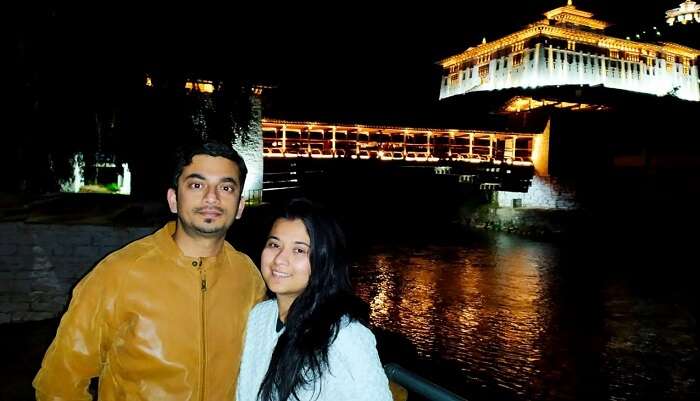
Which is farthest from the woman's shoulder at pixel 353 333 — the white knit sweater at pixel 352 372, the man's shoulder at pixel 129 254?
the man's shoulder at pixel 129 254

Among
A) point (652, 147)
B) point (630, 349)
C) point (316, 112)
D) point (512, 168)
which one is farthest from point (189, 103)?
point (652, 147)

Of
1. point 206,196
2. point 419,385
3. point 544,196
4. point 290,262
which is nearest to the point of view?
point 290,262

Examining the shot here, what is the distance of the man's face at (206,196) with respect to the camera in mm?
2135

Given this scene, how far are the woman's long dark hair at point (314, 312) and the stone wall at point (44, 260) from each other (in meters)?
5.03

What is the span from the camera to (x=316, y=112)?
2525 cm

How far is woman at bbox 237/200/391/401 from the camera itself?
62.1 inches

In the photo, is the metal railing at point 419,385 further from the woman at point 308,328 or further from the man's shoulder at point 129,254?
the man's shoulder at point 129,254

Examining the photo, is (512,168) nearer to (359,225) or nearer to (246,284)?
(359,225)

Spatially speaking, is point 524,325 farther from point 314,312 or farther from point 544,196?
point 544,196

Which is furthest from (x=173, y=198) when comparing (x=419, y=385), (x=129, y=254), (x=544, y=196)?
(x=544, y=196)

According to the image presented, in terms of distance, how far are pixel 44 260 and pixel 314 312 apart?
5541 millimetres

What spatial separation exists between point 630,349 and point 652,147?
65.2ft

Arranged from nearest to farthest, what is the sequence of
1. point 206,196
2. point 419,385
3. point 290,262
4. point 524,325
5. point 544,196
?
point 290,262 < point 419,385 < point 206,196 < point 524,325 < point 544,196

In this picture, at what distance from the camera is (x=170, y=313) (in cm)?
202
